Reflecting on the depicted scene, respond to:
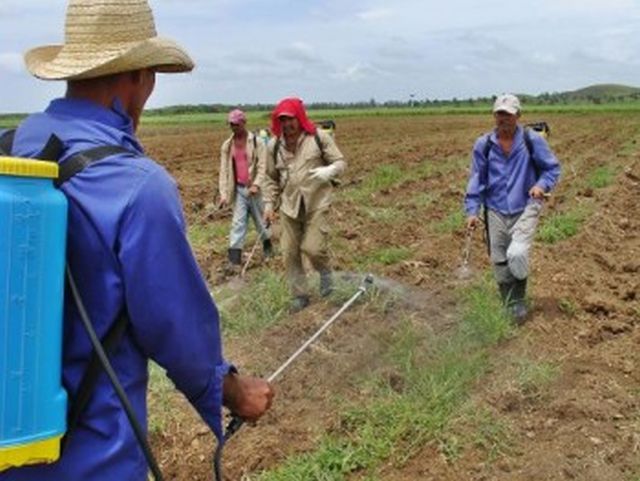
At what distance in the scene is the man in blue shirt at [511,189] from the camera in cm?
700

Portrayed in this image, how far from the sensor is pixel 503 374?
5.91 metres

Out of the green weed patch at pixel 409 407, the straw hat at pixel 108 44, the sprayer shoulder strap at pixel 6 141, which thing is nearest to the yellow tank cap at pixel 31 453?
the sprayer shoulder strap at pixel 6 141

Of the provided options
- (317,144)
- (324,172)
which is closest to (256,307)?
(324,172)

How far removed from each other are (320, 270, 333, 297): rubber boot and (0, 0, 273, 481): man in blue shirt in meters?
5.57

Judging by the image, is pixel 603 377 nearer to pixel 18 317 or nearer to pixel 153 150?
pixel 18 317

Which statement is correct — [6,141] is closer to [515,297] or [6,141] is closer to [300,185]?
[300,185]

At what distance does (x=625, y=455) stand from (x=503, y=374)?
1.28 m

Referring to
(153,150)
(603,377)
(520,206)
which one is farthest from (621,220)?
(153,150)

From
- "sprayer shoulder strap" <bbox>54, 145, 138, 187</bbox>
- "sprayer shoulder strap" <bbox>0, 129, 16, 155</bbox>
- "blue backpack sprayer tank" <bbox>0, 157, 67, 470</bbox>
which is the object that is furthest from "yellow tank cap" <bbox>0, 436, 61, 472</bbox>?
"sprayer shoulder strap" <bbox>0, 129, 16, 155</bbox>

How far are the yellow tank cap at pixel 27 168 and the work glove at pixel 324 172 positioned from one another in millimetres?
5609

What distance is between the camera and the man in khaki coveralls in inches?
301

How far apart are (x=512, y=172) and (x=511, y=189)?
5.1 inches

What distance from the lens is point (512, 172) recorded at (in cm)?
712

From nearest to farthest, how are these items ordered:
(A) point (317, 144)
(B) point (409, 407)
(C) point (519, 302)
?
(B) point (409, 407)
(C) point (519, 302)
(A) point (317, 144)
